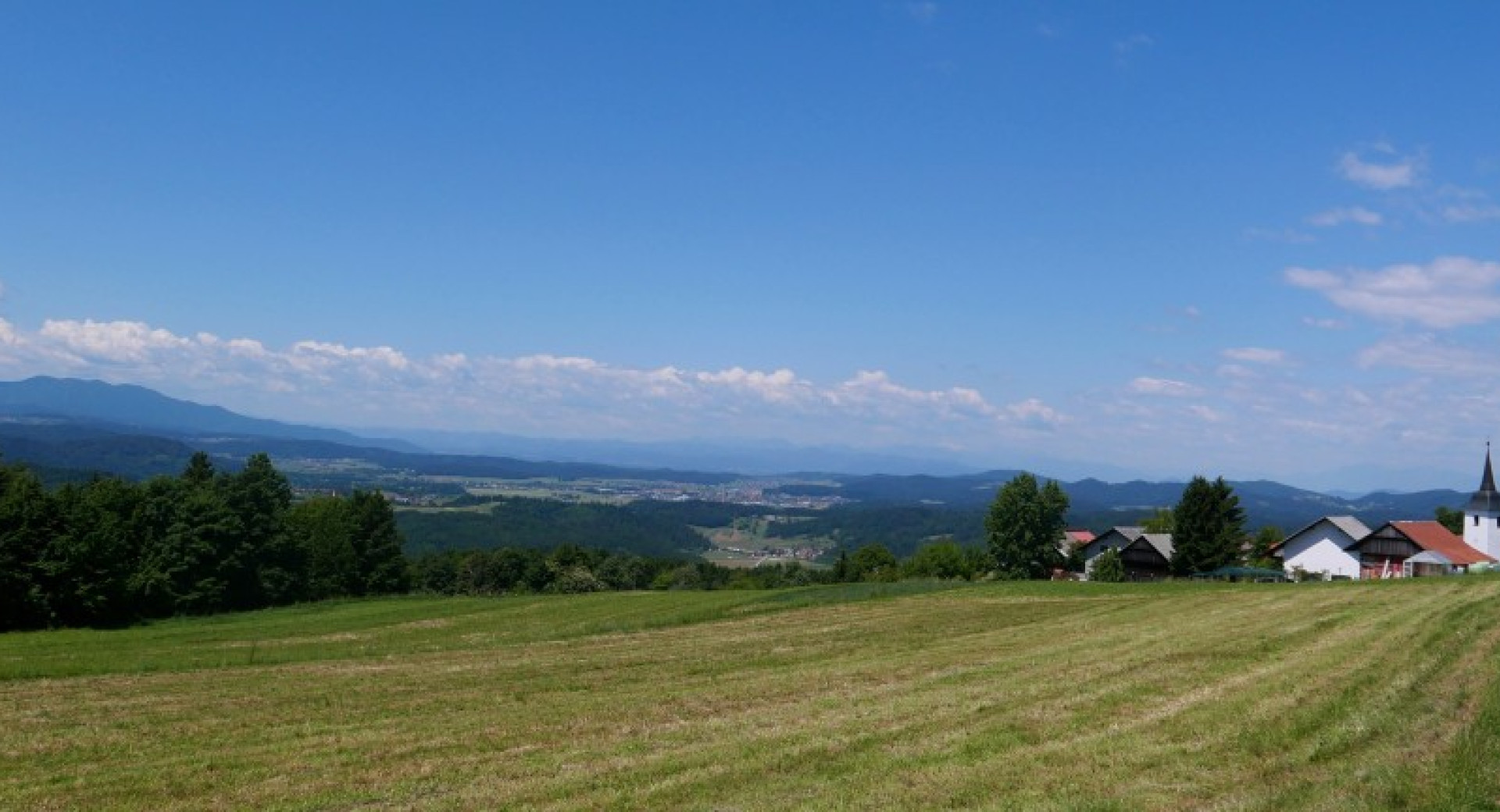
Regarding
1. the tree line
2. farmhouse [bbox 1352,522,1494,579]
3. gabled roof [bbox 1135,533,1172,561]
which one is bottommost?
the tree line

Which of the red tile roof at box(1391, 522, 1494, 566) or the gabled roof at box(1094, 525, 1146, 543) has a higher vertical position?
the red tile roof at box(1391, 522, 1494, 566)

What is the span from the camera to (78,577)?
197 feet

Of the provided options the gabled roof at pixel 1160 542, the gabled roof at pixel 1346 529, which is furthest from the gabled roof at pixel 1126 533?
the gabled roof at pixel 1346 529

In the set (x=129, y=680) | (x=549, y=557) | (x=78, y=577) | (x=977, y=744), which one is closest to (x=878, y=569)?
(x=549, y=557)

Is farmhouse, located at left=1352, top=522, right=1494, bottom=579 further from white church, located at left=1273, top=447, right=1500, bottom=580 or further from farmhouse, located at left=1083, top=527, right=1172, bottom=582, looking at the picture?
farmhouse, located at left=1083, top=527, right=1172, bottom=582

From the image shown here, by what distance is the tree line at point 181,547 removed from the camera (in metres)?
59.2

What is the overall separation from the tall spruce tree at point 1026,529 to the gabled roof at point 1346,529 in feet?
67.0

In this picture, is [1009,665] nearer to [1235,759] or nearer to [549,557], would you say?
[1235,759]

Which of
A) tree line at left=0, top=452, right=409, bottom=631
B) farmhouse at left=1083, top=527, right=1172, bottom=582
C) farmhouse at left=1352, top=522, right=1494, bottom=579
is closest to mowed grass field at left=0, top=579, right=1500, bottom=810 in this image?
tree line at left=0, top=452, right=409, bottom=631

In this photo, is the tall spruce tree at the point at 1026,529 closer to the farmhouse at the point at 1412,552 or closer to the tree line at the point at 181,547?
the farmhouse at the point at 1412,552

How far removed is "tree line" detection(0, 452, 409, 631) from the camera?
5925 centimetres

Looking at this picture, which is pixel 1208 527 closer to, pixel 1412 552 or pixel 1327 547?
pixel 1327 547

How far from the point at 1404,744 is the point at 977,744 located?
5109mm

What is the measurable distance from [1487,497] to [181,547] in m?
104
